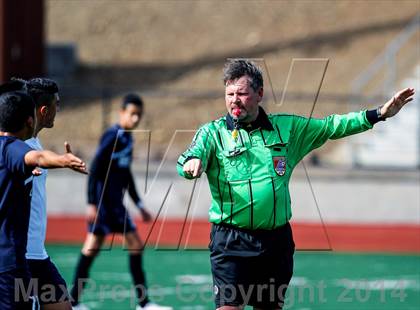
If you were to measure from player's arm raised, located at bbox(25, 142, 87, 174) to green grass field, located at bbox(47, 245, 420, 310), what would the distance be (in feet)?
15.2

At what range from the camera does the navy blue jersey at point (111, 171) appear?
10.1m

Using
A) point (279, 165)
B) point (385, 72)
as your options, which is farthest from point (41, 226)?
point (385, 72)

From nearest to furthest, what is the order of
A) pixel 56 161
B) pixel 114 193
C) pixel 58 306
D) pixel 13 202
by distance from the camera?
pixel 56 161
pixel 13 202
pixel 58 306
pixel 114 193

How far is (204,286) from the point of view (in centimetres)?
1112

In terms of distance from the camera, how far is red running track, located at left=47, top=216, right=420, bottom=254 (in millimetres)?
15125

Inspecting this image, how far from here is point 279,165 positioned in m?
6.33

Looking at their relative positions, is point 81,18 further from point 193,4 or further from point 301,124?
point 301,124

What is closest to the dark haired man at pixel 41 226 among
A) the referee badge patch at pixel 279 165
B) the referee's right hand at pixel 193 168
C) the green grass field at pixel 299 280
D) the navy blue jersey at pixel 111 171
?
the referee's right hand at pixel 193 168

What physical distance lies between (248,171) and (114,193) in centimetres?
429

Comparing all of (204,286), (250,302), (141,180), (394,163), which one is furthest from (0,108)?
(394,163)

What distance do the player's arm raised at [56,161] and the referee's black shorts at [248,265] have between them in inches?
53.4

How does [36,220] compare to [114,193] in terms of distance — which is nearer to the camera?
[36,220]

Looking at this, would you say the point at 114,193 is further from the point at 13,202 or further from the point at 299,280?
the point at 13,202

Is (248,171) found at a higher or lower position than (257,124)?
lower
